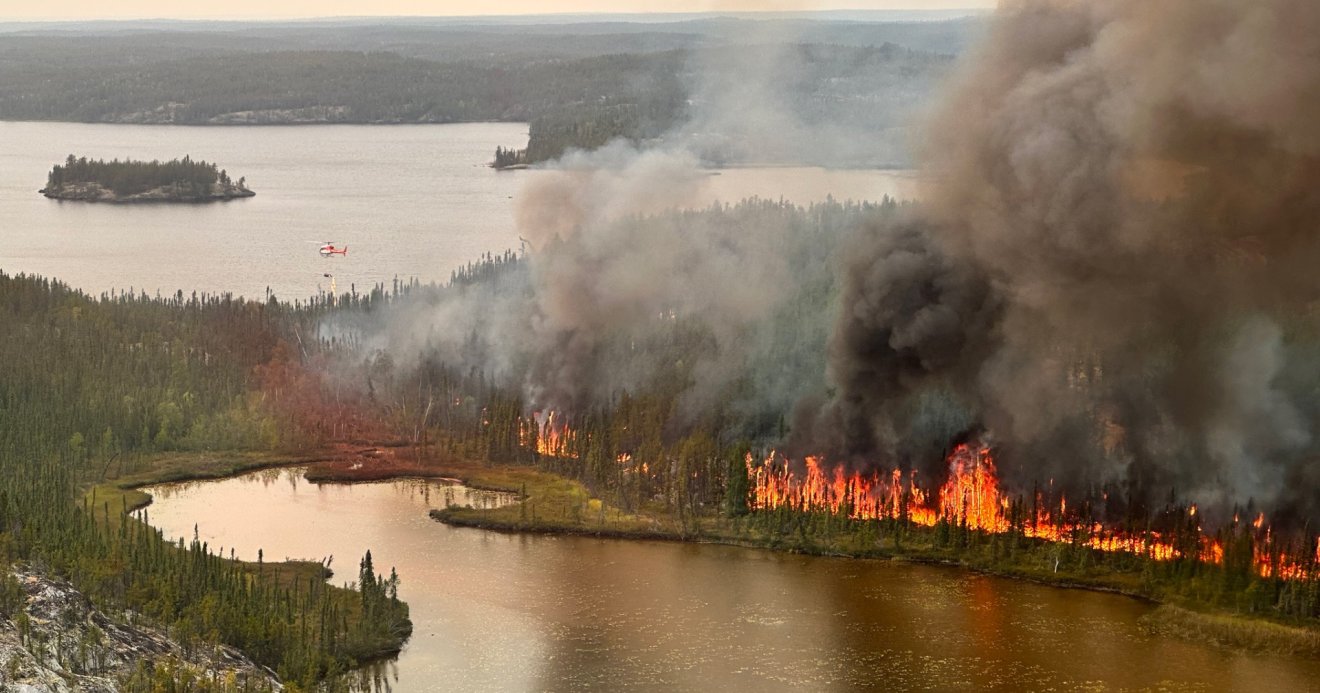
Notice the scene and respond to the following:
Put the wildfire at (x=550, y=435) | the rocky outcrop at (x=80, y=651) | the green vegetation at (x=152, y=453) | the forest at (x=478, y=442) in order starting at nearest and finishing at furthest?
the rocky outcrop at (x=80, y=651) < the green vegetation at (x=152, y=453) < the forest at (x=478, y=442) < the wildfire at (x=550, y=435)

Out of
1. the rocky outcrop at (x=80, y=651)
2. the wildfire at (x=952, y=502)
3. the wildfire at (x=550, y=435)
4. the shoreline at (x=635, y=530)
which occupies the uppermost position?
the wildfire at (x=550, y=435)

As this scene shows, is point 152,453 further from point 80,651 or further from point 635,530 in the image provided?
point 80,651

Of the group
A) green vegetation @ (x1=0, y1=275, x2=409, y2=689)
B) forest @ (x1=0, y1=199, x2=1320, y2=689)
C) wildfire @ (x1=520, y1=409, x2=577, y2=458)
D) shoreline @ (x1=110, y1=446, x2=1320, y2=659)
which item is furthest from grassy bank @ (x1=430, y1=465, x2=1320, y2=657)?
green vegetation @ (x1=0, y1=275, x2=409, y2=689)

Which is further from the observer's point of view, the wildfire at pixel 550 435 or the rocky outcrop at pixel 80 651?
the wildfire at pixel 550 435

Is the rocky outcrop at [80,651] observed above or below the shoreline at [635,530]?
below

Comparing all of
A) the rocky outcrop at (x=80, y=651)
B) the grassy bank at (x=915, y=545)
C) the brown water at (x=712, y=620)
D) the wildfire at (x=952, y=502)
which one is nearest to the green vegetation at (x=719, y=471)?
the grassy bank at (x=915, y=545)

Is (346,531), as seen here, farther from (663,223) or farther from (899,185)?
(899,185)

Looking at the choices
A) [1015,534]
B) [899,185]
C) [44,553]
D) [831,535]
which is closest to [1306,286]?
[1015,534]

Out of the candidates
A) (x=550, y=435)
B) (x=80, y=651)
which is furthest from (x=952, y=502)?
(x=80, y=651)

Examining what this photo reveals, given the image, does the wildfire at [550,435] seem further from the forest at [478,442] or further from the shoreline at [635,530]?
the shoreline at [635,530]
